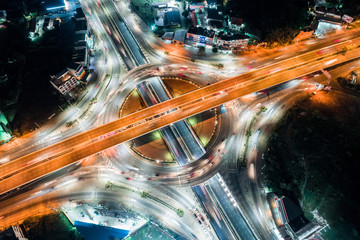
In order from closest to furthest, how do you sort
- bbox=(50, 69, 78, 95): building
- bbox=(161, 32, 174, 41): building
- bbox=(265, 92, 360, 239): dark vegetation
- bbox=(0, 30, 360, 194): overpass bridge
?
bbox=(265, 92, 360, 239): dark vegetation, bbox=(0, 30, 360, 194): overpass bridge, bbox=(50, 69, 78, 95): building, bbox=(161, 32, 174, 41): building

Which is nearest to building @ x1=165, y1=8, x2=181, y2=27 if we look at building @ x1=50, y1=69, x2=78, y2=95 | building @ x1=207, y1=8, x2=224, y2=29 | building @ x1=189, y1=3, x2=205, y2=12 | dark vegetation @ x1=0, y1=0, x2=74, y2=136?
building @ x1=189, y1=3, x2=205, y2=12

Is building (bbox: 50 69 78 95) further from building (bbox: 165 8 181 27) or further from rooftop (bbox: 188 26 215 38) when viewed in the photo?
rooftop (bbox: 188 26 215 38)

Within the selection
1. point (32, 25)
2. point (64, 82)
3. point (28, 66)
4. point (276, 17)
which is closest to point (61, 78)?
point (64, 82)

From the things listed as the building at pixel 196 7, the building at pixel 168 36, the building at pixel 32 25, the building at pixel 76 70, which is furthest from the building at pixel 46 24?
the building at pixel 196 7

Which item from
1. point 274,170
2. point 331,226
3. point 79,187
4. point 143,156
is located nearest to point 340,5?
point 274,170

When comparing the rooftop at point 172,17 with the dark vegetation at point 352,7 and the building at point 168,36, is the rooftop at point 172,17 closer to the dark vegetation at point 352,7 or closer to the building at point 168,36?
the building at point 168,36

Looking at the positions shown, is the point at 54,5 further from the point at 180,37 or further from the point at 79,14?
the point at 180,37
